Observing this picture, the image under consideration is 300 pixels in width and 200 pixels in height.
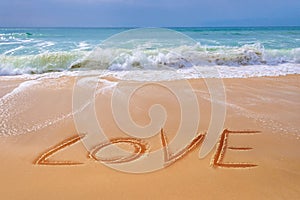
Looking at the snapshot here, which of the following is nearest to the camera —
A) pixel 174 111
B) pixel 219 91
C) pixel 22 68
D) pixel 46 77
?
pixel 174 111

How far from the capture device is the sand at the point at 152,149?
230 cm

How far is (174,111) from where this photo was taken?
170 inches

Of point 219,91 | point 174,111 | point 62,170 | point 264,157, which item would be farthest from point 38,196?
point 219,91

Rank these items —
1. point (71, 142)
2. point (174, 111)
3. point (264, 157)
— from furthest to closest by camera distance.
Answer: point (174, 111), point (71, 142), point (264, 157)

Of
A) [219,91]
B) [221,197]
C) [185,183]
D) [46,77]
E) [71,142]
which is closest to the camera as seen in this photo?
[221,197]

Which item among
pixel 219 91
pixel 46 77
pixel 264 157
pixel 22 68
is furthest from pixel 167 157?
pixel 22 68

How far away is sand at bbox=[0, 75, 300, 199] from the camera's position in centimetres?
230

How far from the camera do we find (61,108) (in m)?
4.48

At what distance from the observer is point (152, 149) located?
3.09 meters

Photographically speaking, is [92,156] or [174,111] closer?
[92,156]

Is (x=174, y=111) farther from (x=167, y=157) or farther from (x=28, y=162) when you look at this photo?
(x=28, y=162)

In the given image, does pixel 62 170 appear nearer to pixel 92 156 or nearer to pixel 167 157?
pixel 92 156

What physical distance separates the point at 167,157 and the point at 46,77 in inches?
205

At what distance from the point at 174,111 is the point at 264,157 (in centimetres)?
169
